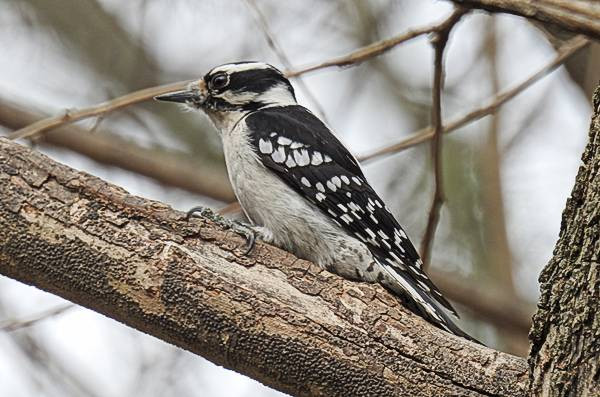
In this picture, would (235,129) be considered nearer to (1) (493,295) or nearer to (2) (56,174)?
(2) (56,174)

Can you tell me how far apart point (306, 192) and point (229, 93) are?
29.8 inches

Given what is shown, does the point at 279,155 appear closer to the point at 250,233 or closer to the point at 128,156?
the point at 250,233

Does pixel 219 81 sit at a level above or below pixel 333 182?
above

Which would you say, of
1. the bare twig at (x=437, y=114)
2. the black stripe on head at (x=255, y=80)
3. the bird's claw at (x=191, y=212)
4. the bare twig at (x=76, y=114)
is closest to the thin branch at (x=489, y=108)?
the bare twig at (x=437, y=114)

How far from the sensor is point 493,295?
523 centimetres

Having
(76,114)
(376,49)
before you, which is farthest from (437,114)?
(76,114)

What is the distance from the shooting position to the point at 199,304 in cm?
286

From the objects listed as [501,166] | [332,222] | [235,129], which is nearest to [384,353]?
[332,222]

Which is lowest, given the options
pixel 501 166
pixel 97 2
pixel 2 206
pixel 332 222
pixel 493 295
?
pixel 2 206

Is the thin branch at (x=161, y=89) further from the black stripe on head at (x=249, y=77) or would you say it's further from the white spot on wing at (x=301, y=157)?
the black stripe on head at (x=249, y=77)

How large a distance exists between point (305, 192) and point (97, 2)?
141 inches

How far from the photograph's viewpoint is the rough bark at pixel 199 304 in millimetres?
2836

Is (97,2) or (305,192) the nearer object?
(305,192)

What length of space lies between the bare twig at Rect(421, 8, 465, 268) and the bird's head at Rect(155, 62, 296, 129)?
860 millimetres
